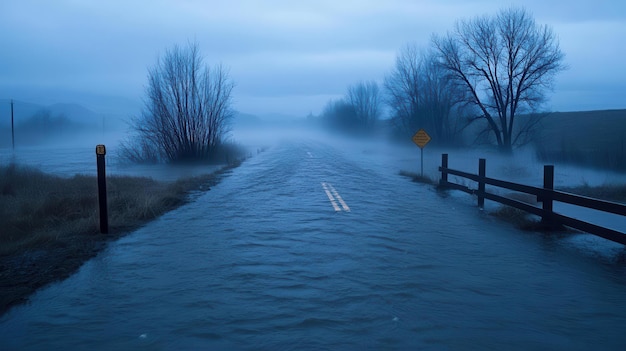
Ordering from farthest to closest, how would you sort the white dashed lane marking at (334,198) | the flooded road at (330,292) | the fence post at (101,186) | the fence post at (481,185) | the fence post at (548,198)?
the fence post at (481,185), the white dashed lane marking at (334,198), the fence post at (548,198), the fence post at (101,186), the flooded road at (330,292)

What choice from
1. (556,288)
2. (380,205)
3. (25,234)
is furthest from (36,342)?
(380,205)

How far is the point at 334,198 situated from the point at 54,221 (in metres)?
7.95

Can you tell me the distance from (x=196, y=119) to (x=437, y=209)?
26.1 meters

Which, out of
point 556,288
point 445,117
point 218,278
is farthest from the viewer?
point 445,117

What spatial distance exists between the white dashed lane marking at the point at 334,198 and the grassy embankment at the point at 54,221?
14.9ft

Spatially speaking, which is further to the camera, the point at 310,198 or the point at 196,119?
the point at 196,119

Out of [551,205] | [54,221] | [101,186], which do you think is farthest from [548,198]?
[54,221]

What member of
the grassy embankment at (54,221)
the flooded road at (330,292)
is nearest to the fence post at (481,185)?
the flooded road at (330,292)

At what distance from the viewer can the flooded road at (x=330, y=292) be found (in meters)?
5.32

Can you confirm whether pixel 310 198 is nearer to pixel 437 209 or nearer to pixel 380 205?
pixel 380 205

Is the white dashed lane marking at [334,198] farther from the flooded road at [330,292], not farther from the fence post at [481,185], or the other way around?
the fence post at [481,185]

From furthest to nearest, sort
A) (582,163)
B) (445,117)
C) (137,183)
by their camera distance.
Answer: (445,117) → (582,163) → (137,183)

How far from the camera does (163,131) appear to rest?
37844 mm

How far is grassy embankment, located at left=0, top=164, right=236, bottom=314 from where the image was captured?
7.93 m
